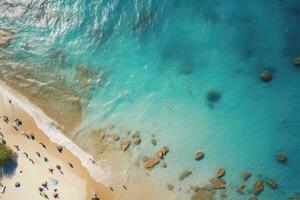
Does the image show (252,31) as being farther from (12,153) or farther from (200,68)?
(12,153)

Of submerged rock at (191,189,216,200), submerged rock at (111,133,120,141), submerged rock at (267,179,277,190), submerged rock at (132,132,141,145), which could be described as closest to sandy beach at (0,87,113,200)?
submerged rock at (111,133,120,141)

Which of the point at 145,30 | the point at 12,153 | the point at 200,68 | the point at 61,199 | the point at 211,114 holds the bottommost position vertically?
the point at 61,199

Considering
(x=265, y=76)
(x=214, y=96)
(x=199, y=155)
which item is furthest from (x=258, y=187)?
(x=265, y=76)

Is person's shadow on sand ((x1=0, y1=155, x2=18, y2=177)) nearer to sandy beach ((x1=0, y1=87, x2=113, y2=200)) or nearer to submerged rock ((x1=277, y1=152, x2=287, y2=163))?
sandy beach ((x1=0, y1=87, x2=113, y2=200))

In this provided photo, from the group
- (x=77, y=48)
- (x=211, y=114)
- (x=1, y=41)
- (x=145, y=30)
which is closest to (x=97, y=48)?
(x=77, y=48)

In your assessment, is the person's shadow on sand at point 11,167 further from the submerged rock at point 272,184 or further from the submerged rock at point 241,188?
the submerged rock at point 272,184

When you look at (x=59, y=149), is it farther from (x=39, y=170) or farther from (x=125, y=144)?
(x=125, y=144)

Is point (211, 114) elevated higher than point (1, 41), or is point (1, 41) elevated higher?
Answer: point (1, 41)

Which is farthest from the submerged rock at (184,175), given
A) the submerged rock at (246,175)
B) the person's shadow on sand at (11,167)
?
the person's shadow on sand at (11,167)
